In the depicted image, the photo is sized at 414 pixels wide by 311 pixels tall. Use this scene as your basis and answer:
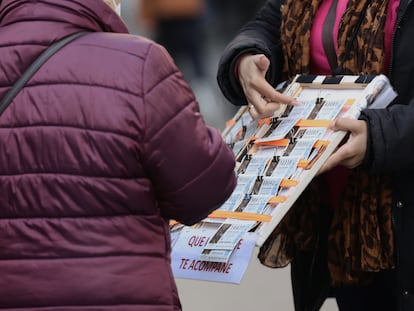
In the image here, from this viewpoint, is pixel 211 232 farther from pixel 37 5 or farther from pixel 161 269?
pixel 37 5

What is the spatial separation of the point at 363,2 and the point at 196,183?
2.76 ft

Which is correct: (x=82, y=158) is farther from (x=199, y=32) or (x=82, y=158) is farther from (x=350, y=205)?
(x=199, y=32)

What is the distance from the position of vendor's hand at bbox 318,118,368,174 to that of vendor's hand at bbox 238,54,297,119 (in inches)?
10.5

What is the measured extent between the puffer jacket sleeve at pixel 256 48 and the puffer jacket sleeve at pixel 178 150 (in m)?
0.69

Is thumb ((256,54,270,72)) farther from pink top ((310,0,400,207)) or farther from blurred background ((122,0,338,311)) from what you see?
blurred background ((122,0,338,311))

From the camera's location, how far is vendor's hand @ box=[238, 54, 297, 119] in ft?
8.30

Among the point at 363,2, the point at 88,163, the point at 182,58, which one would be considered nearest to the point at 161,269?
the point at 88,163

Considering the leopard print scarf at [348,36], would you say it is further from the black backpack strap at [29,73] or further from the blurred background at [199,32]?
the blurred background at [199,32]

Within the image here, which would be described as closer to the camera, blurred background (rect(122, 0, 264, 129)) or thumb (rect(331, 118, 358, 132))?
thumb (rect(331, 118, 358, 132))

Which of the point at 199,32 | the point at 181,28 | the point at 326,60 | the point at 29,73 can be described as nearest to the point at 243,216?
the point at 326,60

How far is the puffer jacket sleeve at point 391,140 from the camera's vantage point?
2297 mm

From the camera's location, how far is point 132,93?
6.03 ft

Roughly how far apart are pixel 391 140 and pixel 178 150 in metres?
0.68

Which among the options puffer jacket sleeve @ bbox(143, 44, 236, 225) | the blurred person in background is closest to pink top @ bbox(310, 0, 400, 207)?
puffer jacket sleeve @ bbox(143, 44, 236, 225)
